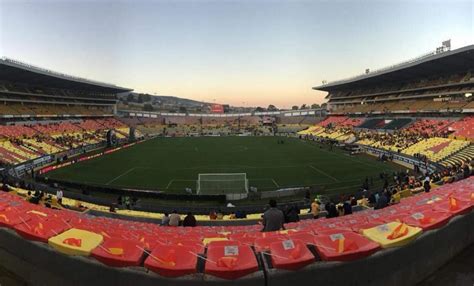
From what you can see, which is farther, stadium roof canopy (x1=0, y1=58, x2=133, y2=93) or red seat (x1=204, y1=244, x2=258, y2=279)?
stadium roof canopy (x1=0, y1=58, x2=133, y2=93)

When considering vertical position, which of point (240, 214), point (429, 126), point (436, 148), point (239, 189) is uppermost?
point (429, 126)

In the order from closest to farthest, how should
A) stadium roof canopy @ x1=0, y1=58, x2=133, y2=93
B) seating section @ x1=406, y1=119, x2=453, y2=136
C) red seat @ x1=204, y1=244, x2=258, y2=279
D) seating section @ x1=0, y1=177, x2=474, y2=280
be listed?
1. red seat @ x1=204, y1=244, x2=258, y2=279
2. seating section @ x1=0, y1=177, x2=474, y2=280
3. seating section @ x1=406, y1=119, x2=453, y2=136
4. stadium roof canopy @ x1=0, y1=58, x2=133, y2=93

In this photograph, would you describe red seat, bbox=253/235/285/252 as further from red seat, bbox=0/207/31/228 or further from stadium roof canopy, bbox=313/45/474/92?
stadium roof canopy, bbox=313/45/474/92

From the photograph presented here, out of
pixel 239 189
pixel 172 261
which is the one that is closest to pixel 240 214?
pixel 239 189

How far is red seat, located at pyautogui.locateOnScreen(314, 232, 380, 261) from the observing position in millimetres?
5113

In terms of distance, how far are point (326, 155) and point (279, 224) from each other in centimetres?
3924

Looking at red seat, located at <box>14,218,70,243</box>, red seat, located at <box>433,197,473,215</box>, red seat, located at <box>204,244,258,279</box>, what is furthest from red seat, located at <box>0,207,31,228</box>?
red seat, located at <box>433,197,473,215</box>

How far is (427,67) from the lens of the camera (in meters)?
58.0

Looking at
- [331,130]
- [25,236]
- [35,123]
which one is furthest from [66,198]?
[331,130]

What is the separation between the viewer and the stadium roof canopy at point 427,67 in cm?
4872

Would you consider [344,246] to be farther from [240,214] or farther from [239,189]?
[239,189]

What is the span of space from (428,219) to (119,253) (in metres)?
6.00

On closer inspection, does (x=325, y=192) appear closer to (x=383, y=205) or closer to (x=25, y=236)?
(x=383, y=205)

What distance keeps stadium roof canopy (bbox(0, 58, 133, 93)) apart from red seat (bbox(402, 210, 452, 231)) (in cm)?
6365
